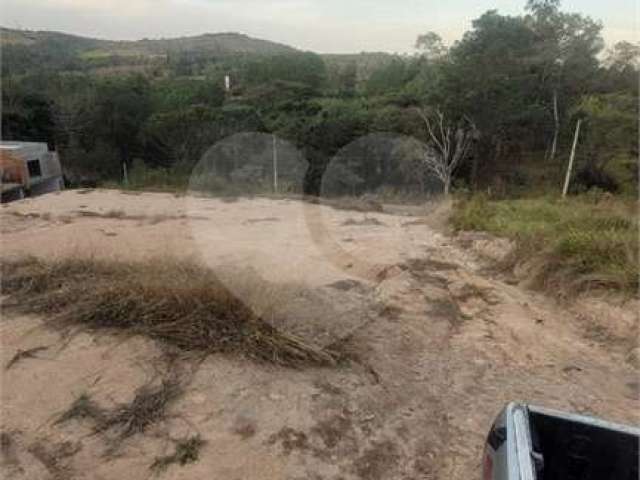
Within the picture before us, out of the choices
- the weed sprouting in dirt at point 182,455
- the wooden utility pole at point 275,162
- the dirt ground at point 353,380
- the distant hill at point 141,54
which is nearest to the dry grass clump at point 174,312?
the dirt ground at point 353,380

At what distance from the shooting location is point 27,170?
18.2 meters

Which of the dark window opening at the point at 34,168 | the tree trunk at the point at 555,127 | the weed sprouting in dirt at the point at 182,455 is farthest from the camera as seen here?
the tree trunk at the point at 555,127

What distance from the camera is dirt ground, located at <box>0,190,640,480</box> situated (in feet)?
8.97

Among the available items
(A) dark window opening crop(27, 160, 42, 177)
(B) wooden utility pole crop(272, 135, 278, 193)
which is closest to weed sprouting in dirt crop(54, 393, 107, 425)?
(B) wooden utility pole crop(272, 135, 278, 193)

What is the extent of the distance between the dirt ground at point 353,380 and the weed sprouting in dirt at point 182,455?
0.11 ft

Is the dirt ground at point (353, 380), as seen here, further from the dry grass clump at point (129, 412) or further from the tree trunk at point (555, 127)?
the tree trunk at point (555, 127)

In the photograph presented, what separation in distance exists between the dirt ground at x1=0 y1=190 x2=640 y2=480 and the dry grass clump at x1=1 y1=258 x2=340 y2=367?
0.35ft

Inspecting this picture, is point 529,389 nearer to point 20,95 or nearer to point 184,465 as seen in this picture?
point 184,465

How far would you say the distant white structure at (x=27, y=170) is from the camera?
17609mm

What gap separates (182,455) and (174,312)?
118cm

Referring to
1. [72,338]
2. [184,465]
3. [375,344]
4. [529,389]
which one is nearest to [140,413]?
[184,465]

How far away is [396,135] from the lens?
772 inches

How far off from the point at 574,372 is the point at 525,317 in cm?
89

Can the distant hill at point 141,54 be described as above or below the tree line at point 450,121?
above
